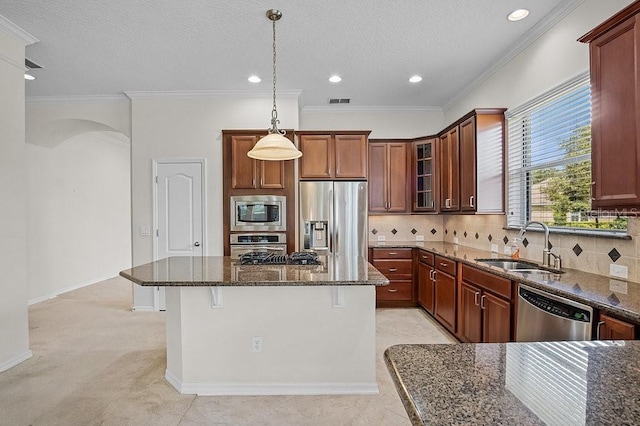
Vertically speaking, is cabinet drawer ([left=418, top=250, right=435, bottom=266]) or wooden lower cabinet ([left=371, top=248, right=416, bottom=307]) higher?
cabinet drawer ([left=418, top=250, right=435, bottom=266])

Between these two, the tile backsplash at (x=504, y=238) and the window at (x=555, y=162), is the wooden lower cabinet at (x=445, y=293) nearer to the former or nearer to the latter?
the tile backsplash at (x=504, y=238)

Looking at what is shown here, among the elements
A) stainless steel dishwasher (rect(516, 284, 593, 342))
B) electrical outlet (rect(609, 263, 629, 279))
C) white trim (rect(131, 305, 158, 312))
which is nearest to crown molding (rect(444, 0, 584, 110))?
electrical outlet (rect(609, 263, 629, 279))

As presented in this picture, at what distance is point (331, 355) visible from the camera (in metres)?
2.52

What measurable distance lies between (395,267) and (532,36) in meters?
3.01

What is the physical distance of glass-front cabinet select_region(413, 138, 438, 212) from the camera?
4.80m

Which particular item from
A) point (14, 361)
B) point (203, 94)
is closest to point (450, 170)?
point (203, 94)

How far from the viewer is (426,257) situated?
439 centimetres

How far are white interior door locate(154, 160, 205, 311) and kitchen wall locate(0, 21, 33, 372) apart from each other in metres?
1.56

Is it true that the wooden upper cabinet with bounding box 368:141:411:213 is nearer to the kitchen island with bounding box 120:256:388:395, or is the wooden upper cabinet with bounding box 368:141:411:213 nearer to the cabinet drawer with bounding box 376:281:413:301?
the cabinet drawer with bounding box 376:281:413:301

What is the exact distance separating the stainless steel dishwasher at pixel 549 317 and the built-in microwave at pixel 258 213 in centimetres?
283

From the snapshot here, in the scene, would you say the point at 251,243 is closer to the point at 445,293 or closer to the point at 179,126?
the point at 179,126

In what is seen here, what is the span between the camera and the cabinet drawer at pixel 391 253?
4.70 m

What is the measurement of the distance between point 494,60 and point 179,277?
12.5 ft

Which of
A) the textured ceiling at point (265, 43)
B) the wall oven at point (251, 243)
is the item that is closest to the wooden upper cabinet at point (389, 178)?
the textured ceiling at point (265, 43)
